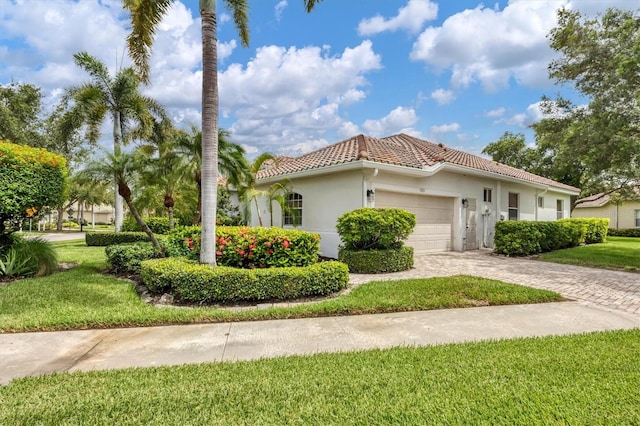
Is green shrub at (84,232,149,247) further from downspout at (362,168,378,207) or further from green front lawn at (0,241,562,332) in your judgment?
downspout at (362,168,378,207)

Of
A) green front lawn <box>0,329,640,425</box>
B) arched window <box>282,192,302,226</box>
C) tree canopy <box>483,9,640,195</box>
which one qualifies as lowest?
green front lawn <box>0,329,640,425</box>

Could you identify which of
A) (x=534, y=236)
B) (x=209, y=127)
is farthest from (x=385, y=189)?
(x=534, y=236)

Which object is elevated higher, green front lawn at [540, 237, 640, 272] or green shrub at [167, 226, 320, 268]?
green shrub at [167, 226, 320, 268]

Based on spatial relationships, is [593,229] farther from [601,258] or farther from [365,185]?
[365,185]

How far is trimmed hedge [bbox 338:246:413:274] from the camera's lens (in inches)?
380

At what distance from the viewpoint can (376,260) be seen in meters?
9.64

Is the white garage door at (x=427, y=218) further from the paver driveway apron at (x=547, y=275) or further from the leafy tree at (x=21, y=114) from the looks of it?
the leafy tree at (x=21, y=114)

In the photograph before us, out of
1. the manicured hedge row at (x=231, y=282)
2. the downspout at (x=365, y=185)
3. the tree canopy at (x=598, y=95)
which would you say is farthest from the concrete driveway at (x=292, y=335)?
the tree canopy at (x=598, y=95)

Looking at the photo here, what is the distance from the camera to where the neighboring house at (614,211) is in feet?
107

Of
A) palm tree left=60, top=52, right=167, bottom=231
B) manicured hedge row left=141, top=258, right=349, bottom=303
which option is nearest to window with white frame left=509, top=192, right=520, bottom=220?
manicured hedge row left=141, top=258, right=349, bottom=303

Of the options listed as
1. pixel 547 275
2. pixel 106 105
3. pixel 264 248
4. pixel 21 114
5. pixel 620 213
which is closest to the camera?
pixel 264 248

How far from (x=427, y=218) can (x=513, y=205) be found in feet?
22.7

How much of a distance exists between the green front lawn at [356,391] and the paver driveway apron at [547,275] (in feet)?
12.6

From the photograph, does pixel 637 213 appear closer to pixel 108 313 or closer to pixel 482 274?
pixel 482 274
